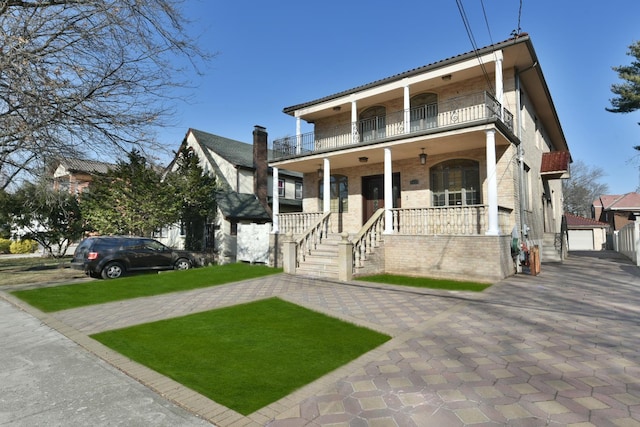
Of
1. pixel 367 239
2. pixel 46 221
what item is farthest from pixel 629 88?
pixel 46 221

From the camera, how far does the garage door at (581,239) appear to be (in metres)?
29.5

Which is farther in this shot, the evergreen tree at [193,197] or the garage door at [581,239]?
the garage door at [581,239]

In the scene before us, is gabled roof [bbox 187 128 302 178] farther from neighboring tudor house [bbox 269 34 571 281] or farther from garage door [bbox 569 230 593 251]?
garage door [bbox 569 230 593 251]

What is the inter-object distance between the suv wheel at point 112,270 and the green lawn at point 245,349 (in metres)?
7.80

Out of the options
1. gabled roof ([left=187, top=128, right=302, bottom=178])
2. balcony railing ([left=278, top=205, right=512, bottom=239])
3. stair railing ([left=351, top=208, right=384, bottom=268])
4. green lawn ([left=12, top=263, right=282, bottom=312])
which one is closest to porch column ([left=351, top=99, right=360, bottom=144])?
stair railing ([left=351, top=208, right=384, bottom=268])

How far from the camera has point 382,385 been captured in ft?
11.1

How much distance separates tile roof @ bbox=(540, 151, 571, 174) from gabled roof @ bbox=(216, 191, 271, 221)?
1535cm

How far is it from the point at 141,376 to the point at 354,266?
7.71 m

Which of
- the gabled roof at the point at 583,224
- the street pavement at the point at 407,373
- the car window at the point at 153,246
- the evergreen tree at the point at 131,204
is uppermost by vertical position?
the evergreen tree at the point at 131,204

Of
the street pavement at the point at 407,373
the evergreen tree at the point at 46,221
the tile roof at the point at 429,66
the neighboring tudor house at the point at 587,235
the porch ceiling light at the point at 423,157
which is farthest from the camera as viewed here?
the neighboring tudor house at the point at 587,235

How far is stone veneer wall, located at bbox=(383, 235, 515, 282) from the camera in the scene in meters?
9.66

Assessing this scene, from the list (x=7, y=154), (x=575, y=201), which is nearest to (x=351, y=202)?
(x=7, y=154)

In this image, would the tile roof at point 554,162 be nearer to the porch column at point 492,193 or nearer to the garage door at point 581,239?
the porch column at point 492,193

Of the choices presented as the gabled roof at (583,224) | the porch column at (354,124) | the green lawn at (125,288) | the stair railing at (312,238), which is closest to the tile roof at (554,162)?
the porch column at (354,124)
